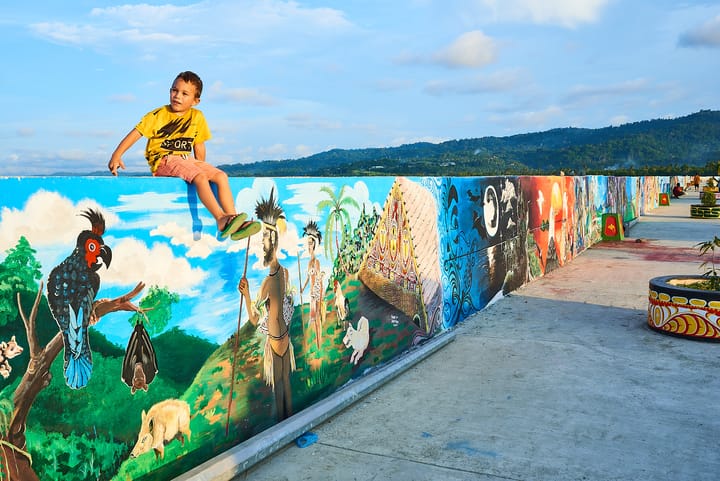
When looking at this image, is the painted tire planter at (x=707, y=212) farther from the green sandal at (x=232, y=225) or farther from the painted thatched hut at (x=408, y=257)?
the green sandal at (x=232, y=225)

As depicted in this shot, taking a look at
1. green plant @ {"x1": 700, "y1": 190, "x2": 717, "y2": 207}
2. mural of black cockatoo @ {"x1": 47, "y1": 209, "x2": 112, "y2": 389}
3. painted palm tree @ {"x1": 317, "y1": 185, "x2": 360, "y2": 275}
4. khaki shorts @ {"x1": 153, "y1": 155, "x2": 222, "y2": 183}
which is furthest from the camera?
green plant @ {"x1": 700, "y1": 190, "x2": 717, "y2": 207}

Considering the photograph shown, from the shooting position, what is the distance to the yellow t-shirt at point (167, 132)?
406 centimetres

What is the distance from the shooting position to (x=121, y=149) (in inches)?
155

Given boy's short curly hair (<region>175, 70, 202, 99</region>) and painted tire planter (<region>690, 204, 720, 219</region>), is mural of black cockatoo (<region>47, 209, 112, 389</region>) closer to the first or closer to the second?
boy's short curly hair (<region>175, 70, 202, 99</region>)

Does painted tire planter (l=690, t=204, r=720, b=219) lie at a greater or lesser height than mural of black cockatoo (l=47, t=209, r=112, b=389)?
lesser

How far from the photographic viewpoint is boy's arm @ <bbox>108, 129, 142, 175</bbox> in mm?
3879

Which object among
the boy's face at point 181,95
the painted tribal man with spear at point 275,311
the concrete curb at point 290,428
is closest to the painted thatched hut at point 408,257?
the concrete curb at point 290,428

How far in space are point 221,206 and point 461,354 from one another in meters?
3.92

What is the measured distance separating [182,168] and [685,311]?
6.61m

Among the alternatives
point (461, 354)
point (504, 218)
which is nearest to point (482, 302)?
point (504, 218)

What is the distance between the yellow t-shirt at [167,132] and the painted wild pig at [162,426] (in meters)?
1.61

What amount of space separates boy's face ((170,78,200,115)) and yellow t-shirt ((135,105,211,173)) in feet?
0.13

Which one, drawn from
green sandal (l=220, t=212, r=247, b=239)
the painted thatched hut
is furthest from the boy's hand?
the painted thatched hut

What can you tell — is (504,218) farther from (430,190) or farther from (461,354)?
(461,354)
